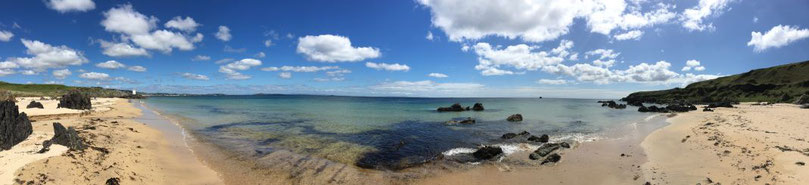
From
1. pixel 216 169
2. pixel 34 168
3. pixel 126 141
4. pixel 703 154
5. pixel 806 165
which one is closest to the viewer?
pixel 34 168

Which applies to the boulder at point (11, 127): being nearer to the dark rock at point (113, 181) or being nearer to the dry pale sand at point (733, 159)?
the dark rock at point (113, 181)

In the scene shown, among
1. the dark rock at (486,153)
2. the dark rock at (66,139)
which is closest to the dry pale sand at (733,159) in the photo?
the dark rock at (486,153)

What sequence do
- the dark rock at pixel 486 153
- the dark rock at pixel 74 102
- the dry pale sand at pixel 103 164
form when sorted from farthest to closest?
the dark rock at pixel 74 102 → the dark rock at pixel 486 153 → the dry pale sand at pixel 103 164

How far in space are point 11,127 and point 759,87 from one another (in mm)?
149112

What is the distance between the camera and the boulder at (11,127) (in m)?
14.1

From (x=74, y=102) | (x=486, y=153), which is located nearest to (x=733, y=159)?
(x=486, y=153)

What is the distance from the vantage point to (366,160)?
1880 centimetres

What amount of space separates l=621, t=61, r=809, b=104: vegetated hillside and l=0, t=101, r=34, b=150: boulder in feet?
388

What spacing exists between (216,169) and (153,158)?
12.9 ft

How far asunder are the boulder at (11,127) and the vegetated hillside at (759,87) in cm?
11819

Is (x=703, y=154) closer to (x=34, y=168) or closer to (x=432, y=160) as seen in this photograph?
(x=432, y=160)

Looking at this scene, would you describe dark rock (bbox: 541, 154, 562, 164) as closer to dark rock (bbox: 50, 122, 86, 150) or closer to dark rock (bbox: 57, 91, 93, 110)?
dark rock (bbox: 50, 122, 86, 150)

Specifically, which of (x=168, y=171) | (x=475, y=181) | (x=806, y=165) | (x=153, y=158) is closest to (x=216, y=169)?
(x=168, y=171)

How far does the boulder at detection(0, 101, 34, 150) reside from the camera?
14050mm
